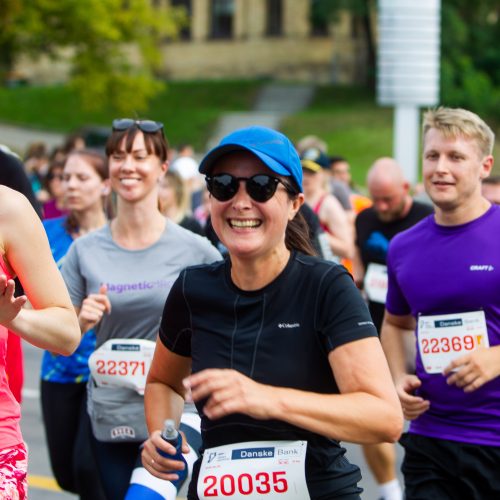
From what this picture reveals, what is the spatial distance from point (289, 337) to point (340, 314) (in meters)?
0.16

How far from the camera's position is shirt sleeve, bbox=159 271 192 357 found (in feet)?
12.1

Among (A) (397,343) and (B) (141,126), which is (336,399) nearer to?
(A) (397,343)

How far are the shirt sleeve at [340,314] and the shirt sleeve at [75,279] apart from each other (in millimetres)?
2306

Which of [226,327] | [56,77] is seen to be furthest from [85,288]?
[56,77]

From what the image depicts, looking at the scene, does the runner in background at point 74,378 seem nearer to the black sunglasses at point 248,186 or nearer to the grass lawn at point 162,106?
the black sunglasses at point 248,186

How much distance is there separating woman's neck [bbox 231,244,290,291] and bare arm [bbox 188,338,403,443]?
32cm

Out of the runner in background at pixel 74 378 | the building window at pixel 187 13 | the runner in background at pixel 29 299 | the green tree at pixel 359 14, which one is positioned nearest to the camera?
the runner in background at pixel 29 299

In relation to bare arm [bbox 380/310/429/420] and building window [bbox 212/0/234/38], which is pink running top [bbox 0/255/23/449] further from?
building window [bbox 212/0/234/38]

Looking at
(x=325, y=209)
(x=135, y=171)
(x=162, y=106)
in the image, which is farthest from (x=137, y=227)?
(x=162, y=106)

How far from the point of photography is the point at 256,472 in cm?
343

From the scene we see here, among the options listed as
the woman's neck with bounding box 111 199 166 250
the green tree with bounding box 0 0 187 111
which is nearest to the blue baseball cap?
the woman's neck with bounding box 111 199 166 250

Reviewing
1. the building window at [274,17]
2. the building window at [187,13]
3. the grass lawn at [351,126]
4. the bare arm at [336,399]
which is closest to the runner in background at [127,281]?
the bare arm at [336,399]

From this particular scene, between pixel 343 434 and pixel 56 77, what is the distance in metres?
61.5

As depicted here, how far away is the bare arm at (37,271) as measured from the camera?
371 centimetres
